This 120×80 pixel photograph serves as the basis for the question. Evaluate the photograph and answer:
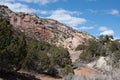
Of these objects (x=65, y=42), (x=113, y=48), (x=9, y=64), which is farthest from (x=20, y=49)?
(x=65, y=42)

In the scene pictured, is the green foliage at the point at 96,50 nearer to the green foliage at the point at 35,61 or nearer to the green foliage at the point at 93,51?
the green foliage at the point at 93,51

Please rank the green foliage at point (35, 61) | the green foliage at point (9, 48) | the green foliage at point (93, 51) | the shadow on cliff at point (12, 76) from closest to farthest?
1. the green foliage at point (9, 48)
2. the shadow on cliff at point (12, 76)
3. the green foliage at point (35, 61)
4. the green foliage at point (93, 51)

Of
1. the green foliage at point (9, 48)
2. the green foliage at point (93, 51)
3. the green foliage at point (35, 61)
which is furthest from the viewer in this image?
the green foliage at point (93, 51)

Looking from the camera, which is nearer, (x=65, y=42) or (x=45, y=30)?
(x=65, y=42)

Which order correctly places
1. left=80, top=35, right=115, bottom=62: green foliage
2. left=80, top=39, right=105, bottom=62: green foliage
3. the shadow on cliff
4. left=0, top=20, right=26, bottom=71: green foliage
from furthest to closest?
left=80, top=39, right=105, bottom=62: green foliage < left=80, top=35, right=115, bottom=62: green foliage < the shadow on cliff < left=0, top=20, right=26, bottom=71: green foliage

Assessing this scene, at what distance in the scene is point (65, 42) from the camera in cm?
16338

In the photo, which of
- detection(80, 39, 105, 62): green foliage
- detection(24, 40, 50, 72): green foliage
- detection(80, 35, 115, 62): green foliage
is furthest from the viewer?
detection(80, 39, 105, 62): green foliage

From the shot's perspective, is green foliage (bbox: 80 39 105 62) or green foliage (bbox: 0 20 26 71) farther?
green foliage (bbox: 80 39 105 62)

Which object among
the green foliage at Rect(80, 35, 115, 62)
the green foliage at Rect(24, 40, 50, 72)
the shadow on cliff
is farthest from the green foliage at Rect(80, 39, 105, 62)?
the shadow on cliff

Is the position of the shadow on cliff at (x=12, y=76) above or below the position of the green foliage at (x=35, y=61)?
below

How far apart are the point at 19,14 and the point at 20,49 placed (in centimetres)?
13849

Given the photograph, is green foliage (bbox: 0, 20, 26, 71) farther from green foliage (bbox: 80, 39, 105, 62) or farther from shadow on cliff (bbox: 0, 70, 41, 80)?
green foliage (bbox: 80, 39, 105, 62)

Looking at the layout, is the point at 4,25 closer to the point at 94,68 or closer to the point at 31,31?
the point at 94,68

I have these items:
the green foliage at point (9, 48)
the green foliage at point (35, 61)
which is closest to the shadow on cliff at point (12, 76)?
the green foliage at point (9, 48)
